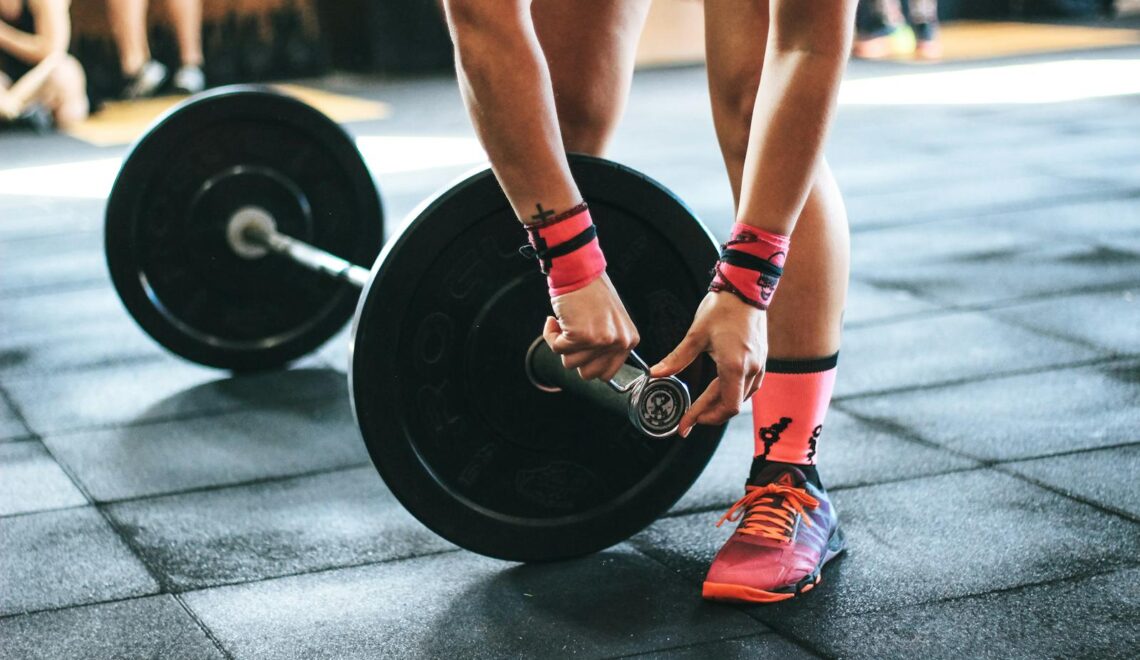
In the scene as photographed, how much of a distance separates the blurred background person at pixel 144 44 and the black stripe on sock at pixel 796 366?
19.1 feet

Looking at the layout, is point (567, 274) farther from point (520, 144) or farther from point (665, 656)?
point (665, 656)

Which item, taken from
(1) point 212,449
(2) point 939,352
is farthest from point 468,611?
(2) point 939,352

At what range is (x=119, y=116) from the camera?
6.36 meters

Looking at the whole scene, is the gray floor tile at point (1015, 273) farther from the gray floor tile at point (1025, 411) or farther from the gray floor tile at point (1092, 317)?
the gray floor tile at point (1025, 411)

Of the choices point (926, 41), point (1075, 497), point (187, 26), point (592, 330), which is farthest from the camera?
point (926, 41)

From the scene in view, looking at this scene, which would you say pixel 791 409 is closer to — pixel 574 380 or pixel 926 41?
pixel 574 380

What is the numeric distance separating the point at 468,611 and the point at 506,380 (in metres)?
0.25

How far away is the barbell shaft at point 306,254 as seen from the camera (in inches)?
81.5

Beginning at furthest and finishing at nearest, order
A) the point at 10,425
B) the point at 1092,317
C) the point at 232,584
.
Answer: the point at 1092,317 → the point at 10,425 → the point at 232,584

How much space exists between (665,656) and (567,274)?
39cm

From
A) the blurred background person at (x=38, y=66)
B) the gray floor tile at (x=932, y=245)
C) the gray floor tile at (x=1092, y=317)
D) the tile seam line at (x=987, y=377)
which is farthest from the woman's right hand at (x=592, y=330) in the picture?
the blurred background person at (x=38, y=66)

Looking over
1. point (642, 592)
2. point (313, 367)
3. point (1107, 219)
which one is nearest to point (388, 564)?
point (642, 592)

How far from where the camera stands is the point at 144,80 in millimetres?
6684

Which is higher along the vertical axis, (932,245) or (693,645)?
(693,645)
